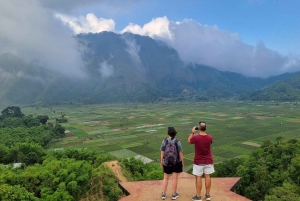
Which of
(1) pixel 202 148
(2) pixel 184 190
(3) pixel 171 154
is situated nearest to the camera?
(1) pixel 202 148

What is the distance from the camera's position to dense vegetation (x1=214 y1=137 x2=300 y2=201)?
20703 millimetres

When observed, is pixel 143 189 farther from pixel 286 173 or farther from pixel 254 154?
pixel 254 154

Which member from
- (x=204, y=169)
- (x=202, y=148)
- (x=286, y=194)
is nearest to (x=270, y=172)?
(x=286, y=194)

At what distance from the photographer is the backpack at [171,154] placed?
25.1ft

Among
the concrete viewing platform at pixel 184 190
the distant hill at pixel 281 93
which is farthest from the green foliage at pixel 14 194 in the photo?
the distant hill at pixel 281 93

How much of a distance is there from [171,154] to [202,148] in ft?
3.20

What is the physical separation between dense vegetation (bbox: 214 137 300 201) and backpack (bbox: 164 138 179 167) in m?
13.6

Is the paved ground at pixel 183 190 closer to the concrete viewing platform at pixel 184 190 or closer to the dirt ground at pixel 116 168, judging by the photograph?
the concrete viewing platform at pixel 184 190

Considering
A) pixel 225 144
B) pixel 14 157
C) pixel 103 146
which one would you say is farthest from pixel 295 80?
pixel 14 157

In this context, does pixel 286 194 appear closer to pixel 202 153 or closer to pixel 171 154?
pixel 202 153

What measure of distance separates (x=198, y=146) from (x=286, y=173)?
1952 cm

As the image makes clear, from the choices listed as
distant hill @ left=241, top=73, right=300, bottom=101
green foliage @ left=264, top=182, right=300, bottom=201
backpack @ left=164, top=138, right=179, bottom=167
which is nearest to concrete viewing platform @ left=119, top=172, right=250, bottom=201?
backpack @ left=164, top=138, right=179, bottom=167

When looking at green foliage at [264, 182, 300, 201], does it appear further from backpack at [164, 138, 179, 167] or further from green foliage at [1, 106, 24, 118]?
green foliage at [1, 106, 24, 118]

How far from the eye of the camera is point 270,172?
26.0 m
